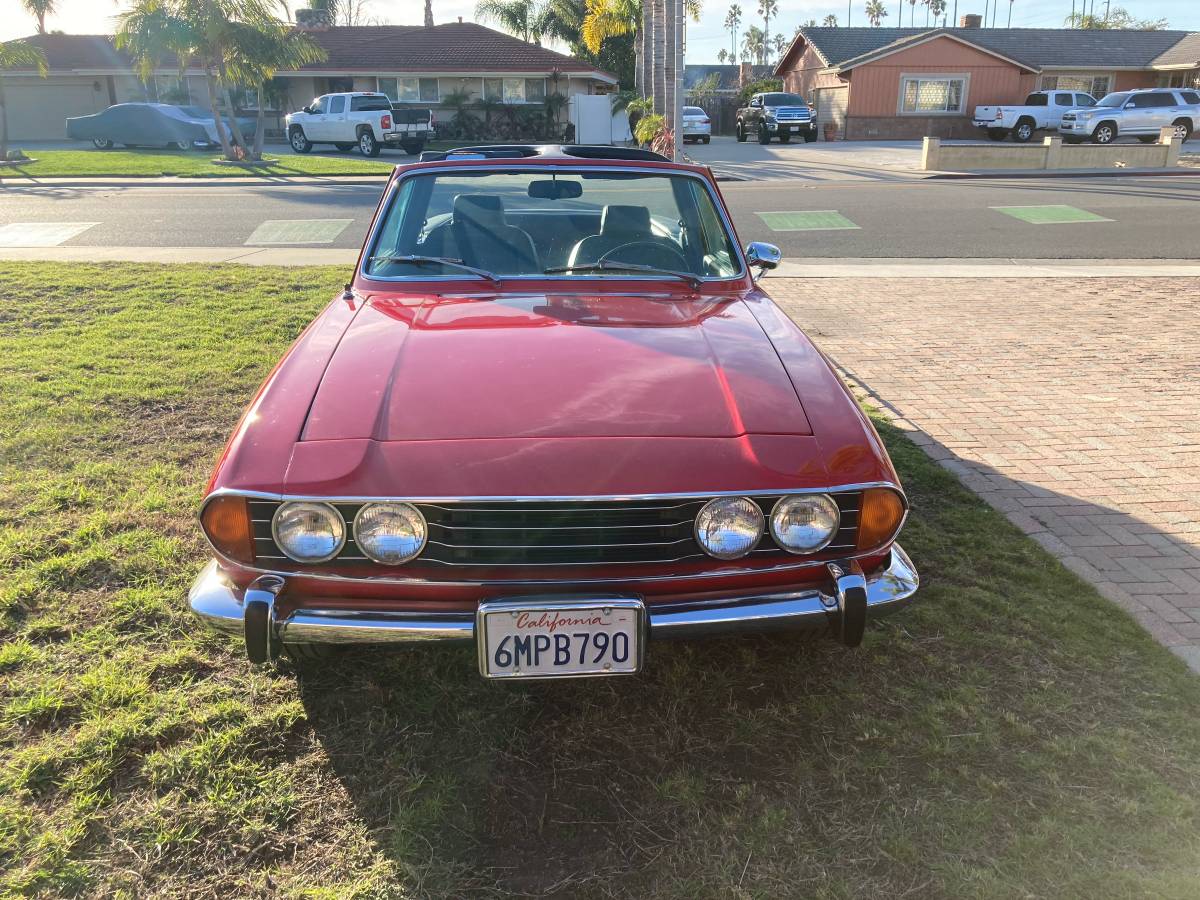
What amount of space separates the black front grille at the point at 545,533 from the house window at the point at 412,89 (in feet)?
121

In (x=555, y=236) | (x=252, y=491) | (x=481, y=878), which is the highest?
(x=555, y=236)

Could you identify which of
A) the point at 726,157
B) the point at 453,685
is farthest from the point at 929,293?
the point at 726,157

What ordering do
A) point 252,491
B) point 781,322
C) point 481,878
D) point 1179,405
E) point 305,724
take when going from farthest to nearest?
point 1179,405 → point 781,322 → point 305,724 → point 252,491 → point 481,878

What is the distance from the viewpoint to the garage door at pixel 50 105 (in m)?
39.9

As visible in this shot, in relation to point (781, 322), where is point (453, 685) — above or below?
below

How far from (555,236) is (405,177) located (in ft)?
2.27

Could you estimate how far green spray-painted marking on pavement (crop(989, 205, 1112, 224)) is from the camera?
537 inches

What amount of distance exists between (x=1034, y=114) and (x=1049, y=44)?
11996 mm

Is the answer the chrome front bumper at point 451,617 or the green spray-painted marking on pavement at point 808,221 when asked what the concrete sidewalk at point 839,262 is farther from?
the chrome front bumper at point 451,617

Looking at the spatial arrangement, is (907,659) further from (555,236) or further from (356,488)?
(555,236)

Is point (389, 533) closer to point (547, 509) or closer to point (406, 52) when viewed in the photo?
point (547, 509)

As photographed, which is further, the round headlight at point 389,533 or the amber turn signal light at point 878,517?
the amber turn signal light at point 878,517

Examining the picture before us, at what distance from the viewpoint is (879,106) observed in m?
38.2

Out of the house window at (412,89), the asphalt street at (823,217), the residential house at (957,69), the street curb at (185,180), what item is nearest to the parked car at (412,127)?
the street curb at (185,180)
